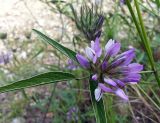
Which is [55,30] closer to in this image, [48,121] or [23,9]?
[23,9]

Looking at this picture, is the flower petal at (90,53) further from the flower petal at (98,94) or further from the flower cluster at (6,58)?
the flower cluster at (6,58)

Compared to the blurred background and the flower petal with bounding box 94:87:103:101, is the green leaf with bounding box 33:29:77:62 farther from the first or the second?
the blurred background

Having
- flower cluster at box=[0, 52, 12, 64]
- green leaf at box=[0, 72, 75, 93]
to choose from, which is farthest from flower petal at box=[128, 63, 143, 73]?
flower cluster at box=[0, 52, 12, 64]

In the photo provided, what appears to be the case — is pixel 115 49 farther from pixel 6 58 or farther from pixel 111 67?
pixel 6 58

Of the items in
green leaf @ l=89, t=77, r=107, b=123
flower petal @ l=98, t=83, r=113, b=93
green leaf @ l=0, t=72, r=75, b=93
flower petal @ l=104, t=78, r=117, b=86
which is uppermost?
green leaf @ l=0, t=72, r=75, b=93

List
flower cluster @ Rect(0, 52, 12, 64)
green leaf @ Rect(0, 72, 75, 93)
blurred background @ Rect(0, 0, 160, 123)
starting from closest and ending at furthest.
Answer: green leaf @ Rect(0, 72, 75, 93) → blurred background @ Rect(0, 0, 160, 123) → flower cluster @ Rect(0, 52, 12, 64)

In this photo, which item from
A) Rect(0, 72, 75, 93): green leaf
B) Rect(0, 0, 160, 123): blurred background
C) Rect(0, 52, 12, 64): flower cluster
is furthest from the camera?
Rect(0, 52, 12, 64): flower cluster

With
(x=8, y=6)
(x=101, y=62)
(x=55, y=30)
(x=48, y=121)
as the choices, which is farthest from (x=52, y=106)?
(x=8, y=6)

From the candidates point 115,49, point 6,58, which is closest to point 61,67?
point 6,58
